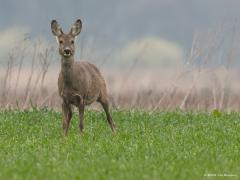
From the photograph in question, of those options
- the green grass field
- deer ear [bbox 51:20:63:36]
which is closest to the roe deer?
deer ear [bbox 51:20:63:36]

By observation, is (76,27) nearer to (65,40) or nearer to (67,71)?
(65,40)

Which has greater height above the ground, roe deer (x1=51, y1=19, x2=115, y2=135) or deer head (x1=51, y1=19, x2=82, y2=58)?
deer head (x1=51, y1=19, x2=82, y2=58)

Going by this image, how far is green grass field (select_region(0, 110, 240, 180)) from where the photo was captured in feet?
33.1

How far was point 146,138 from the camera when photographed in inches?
548

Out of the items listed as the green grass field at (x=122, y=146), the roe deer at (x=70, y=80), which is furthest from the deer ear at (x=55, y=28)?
the green grass field at (x=122, y=146)

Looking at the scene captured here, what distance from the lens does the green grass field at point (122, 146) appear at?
33.1 feet

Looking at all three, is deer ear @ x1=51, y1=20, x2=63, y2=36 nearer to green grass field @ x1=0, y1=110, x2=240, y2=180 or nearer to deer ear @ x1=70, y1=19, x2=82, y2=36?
deer ear @ x1=70, y1=19, x2=82, y2=36

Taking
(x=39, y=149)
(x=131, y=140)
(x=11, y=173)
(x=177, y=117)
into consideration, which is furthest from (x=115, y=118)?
(x=11, y=173)

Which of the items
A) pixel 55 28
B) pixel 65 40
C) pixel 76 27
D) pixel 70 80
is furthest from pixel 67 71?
pixel 76 27

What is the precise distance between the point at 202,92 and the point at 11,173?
1205cm

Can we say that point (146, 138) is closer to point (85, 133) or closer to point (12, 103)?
point (85, 133)

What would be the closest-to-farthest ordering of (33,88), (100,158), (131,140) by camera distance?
(100,158) → (131,140) → (33,88)

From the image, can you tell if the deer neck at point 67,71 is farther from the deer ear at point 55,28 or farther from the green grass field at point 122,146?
the green grass field at point 122,146

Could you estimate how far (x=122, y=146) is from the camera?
12.5m
